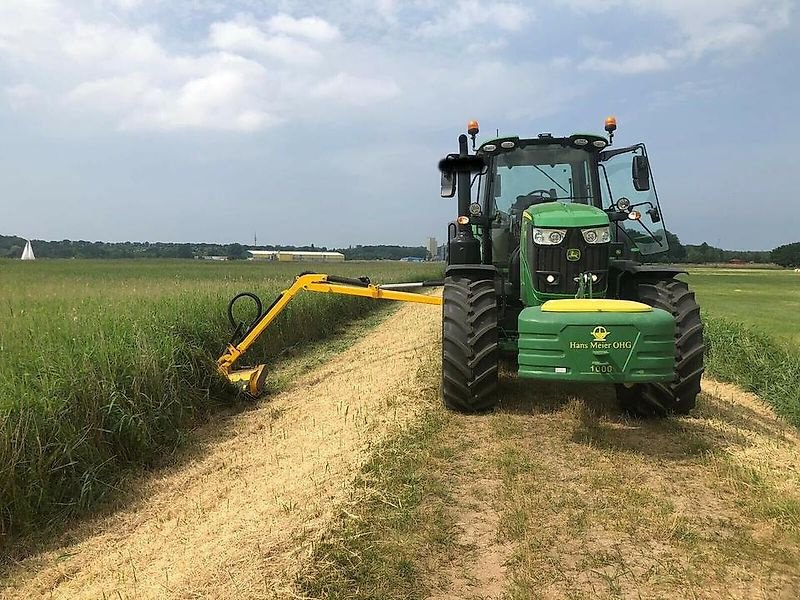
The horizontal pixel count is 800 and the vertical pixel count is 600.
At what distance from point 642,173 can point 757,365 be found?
3.47 metres

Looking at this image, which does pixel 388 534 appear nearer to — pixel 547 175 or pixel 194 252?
pixel 547 175

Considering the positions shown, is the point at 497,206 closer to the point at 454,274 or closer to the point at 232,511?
the point at 454,274

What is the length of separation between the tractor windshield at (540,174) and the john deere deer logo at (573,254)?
1.44m

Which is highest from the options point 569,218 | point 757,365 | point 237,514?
point 569,218

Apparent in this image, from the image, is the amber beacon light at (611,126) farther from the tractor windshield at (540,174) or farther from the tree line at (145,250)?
the tree line at (145,250)

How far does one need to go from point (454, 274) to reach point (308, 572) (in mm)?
3652

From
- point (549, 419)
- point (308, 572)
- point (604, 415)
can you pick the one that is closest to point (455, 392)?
point (549, 419)

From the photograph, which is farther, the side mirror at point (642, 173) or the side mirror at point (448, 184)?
the side mirror at point (448, 184)

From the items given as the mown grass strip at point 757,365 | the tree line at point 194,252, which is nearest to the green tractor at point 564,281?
the mown grass strip at point 757,365

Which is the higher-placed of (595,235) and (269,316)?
(595,235)

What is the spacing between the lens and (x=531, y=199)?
6.78 meters

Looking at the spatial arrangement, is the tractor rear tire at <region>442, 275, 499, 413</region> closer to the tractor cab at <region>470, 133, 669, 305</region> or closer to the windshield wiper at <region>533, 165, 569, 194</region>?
the tractor cab at <region>470, 133, 669, 305</region>

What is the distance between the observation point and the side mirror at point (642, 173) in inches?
249

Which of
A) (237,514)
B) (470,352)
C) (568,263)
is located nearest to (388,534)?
(237,514)
